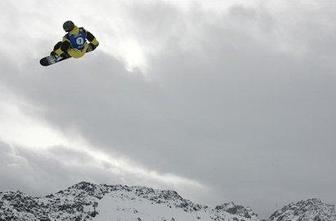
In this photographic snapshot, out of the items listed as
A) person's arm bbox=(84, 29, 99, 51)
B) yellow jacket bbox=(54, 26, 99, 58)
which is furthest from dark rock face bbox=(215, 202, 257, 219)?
Answer: yellow jacket bbox=(54, 26, 99, 58)

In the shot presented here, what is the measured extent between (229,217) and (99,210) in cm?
4231

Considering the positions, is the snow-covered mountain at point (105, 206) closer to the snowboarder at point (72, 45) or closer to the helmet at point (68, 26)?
the snowboarder at point (72, 45)

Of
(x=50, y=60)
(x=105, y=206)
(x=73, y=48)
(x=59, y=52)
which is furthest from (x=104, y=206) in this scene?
(x=73, y=48)

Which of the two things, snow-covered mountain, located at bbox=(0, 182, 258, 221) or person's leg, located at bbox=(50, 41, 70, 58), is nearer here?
person's leg, located at bbox=(50, 41, 70, 58)

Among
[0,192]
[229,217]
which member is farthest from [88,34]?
[229,217]

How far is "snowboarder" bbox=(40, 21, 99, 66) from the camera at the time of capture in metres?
26.5

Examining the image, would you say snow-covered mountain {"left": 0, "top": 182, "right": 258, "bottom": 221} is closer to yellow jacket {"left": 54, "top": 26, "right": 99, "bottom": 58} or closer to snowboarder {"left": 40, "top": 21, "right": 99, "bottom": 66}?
snowboarder {"left": 40, "top": 21, "right": 99, "bottom": 66}

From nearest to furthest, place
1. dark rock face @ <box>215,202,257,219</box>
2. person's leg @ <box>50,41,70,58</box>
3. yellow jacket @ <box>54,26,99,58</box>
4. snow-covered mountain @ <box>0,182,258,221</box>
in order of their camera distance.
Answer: yellow jacket @ <box>54,26,99,58</box> < person's leg @ <box>50,41,70,58</box> < snow-covered mountain @ <box>0,182,258,221</box> < dark rock face @ <box>215,202,257,219</box>

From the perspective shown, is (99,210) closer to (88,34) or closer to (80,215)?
(80,215)

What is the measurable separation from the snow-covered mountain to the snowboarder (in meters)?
53.2

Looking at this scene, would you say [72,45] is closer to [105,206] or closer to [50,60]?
[50,60]

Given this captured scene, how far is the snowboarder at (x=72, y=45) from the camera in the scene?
26.5 metres

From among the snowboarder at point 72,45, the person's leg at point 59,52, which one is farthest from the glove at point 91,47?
the person's leg at point 59,52

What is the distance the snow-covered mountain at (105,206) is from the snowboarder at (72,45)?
5315 centimetres
